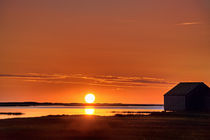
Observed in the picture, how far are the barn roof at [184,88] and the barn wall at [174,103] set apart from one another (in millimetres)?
993

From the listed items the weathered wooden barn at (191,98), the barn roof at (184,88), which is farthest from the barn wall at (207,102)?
the barn roof at (184,88)

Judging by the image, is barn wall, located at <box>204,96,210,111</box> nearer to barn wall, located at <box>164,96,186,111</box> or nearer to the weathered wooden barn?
the weathered wooden barn

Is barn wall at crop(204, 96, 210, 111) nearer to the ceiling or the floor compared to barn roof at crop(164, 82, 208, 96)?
nearer to the floor

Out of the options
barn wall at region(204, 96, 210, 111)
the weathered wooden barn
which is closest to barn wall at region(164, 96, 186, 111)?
the weathered wooden barn

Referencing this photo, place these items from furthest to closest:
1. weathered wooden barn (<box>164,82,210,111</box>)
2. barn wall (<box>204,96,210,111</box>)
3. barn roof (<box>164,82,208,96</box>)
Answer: barn roof (<box>164,82,208,96</box>), barn wall (<box>204,96,210,111</box>), weathered wooden barn (<box>164,82,210,111</box>)

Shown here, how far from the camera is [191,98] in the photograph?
92.8 meters

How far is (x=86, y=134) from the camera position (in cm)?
3281

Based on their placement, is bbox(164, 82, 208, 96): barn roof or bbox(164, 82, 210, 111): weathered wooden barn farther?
bbox(164, 82, 208, 96): barn roof

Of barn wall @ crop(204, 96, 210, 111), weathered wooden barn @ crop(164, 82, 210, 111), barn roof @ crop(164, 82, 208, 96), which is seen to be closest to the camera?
weathered wooden barn @ crop(164, 82, 210, 111)

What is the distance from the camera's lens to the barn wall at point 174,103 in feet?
303

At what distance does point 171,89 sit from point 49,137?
71340 millimetres

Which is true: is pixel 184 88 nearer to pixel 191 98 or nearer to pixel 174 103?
pixel 191 98

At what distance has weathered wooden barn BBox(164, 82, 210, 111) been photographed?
9225 centimetres

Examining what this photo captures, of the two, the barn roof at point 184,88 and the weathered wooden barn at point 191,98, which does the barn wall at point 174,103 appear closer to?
the weathered wooden barn at point 191,98
